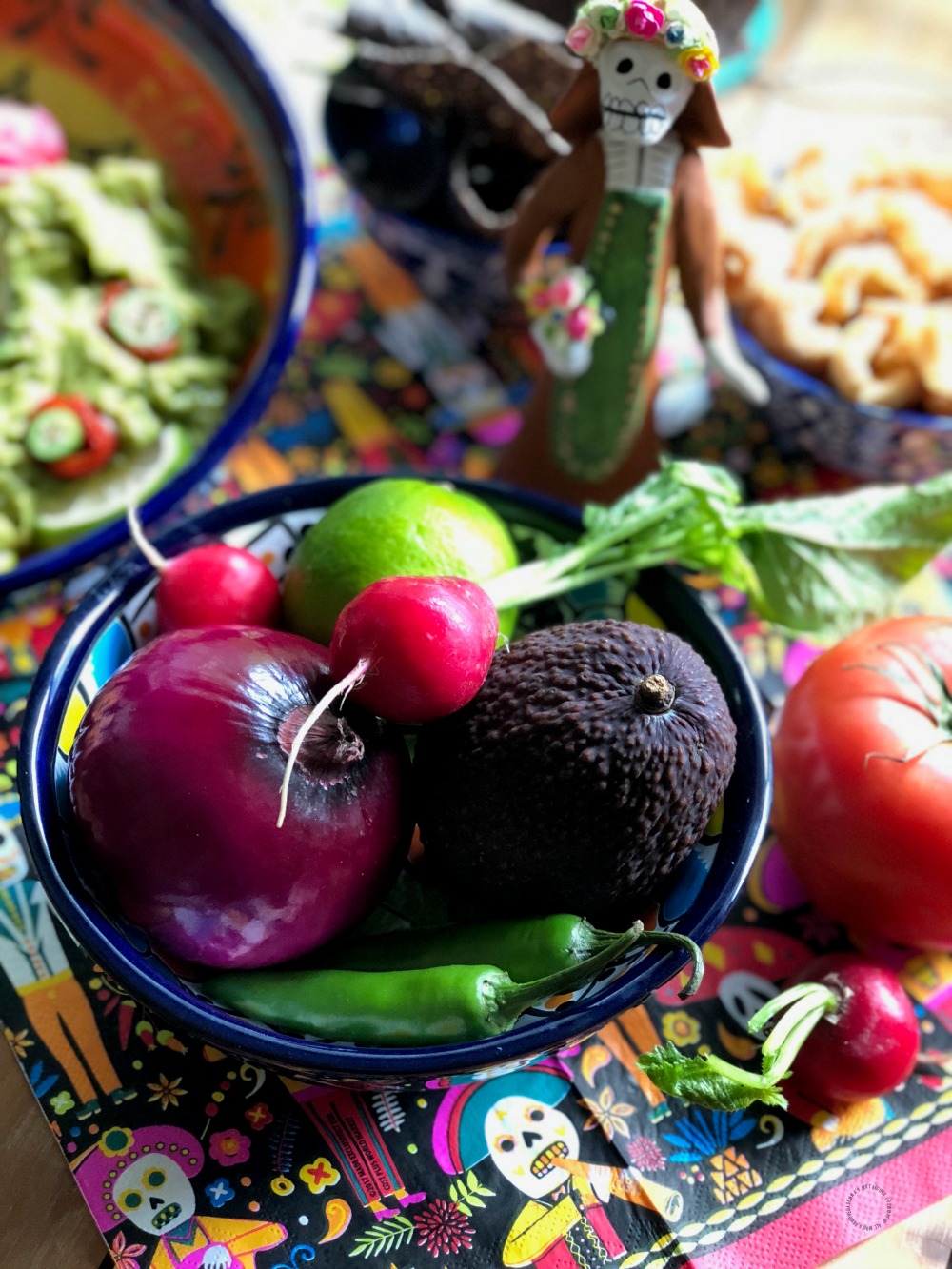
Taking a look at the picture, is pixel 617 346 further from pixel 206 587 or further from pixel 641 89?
pixel 206 587

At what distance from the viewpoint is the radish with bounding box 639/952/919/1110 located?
2.27 ft

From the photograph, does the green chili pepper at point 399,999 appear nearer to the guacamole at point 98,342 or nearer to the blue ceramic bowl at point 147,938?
the blue ceramic bowl at point 147,938

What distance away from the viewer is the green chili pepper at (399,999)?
1.90 ft

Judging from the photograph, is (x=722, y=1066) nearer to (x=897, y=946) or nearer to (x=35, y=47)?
(x=897, y=946)

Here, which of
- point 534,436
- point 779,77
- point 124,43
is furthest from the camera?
point 779,77

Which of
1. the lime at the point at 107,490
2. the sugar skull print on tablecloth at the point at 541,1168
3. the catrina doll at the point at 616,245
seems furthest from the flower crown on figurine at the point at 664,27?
the sugar skull print on tablecloth at the point at 541,1168

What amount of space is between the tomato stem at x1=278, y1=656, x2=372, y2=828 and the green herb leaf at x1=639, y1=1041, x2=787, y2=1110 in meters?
0.25

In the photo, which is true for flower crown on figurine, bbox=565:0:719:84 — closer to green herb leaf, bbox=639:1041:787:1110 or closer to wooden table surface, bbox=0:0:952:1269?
green herb leaf, bbox=639:1041:787:1110

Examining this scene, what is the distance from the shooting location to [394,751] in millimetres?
672

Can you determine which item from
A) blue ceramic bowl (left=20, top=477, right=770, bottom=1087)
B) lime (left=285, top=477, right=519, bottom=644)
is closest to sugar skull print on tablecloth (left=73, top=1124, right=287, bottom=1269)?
blue ceramic bowl (left=20, top=477, right=770, bottom=1087)

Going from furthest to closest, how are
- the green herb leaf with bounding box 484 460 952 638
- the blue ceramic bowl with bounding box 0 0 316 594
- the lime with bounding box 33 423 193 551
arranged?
the blue ceramic bowl with bounding box 0 0 316 594 < the lime with bounding box 33 423 193 551 < the green herb leaf with bounding box 484 460 952 638

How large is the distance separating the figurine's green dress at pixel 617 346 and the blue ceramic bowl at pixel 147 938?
17 cm

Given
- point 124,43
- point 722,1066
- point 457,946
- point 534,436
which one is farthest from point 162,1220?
point 124,43

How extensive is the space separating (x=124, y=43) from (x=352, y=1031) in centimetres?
117
